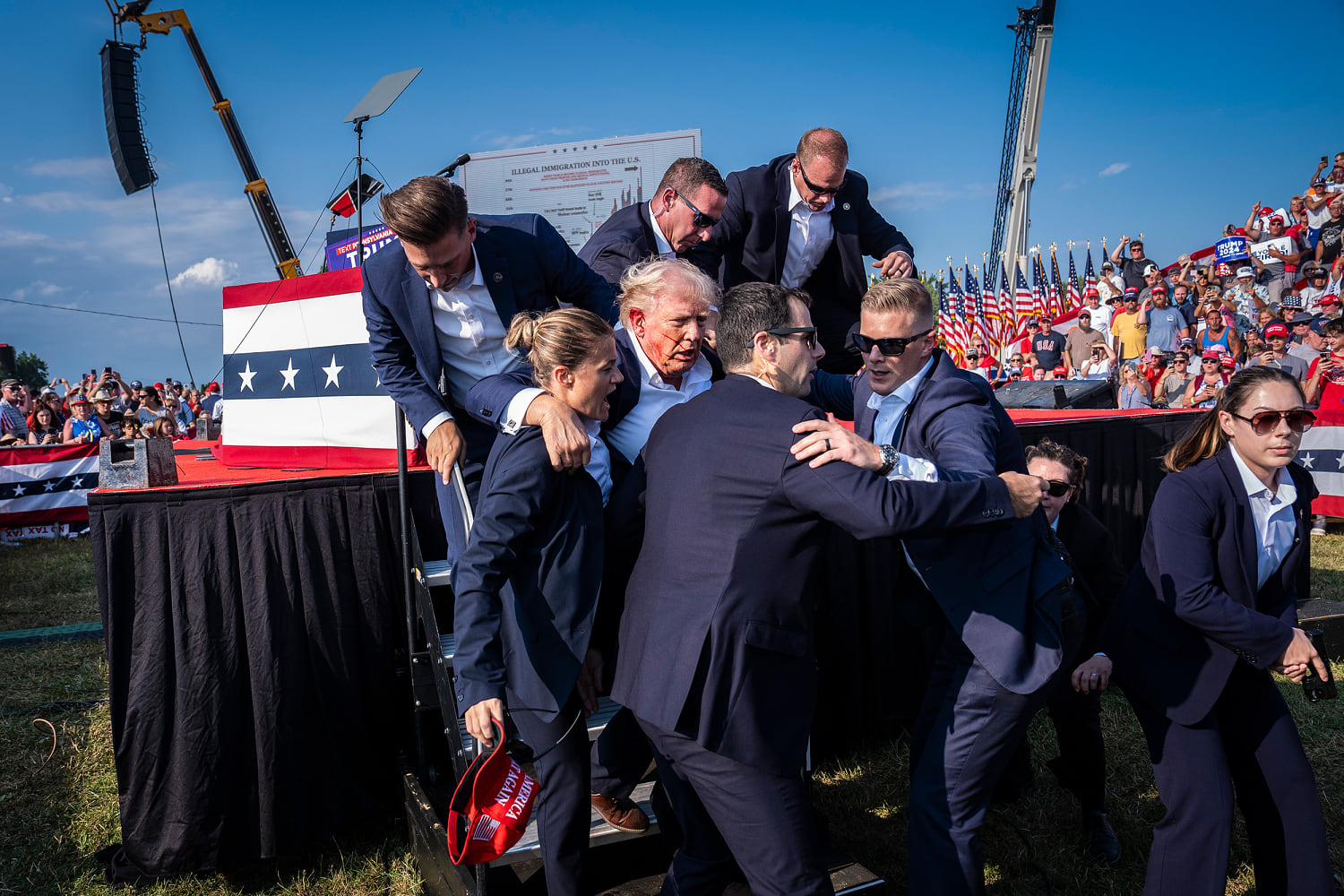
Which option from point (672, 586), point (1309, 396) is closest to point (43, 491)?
point (672, 586)

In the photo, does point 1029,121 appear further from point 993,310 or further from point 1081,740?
point 1081,740

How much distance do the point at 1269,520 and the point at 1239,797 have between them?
82cm

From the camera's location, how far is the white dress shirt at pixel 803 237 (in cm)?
399

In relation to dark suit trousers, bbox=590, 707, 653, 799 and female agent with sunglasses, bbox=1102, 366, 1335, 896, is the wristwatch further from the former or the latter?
dark suit trousers, bbox=590, 707, 653, 799

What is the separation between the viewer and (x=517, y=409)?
224 centimetres

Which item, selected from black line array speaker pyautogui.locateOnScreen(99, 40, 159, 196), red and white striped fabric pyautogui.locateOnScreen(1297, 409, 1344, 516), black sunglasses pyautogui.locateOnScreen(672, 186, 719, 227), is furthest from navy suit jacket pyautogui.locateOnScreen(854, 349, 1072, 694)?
black line array speaker pyautogui.locateOnScreen(99, 40, 159, 196)

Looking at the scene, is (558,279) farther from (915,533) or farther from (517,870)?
(517,870)

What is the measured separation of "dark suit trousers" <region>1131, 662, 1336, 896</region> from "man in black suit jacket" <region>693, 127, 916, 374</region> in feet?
7.59

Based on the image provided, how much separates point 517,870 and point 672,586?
1.35 metres

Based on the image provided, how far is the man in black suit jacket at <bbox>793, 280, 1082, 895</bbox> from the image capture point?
2.16m

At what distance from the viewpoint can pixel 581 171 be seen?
7410 millimetres

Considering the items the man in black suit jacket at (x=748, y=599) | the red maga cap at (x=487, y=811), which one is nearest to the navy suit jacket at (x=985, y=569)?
the man in black suit jacket at (x=748, y=599)

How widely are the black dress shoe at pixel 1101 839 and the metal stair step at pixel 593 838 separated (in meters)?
1.79

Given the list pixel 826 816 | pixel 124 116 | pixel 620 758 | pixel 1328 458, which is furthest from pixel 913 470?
pixel 124 116
